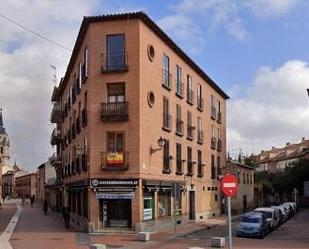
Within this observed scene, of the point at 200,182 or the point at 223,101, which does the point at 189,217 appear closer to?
the point at 200,182

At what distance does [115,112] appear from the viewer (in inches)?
1393

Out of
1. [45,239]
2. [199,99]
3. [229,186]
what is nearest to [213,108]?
[199,99]

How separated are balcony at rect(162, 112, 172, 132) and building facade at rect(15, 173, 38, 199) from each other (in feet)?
354

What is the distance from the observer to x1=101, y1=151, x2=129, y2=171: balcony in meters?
34.8

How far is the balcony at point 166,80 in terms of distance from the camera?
40.2 meters

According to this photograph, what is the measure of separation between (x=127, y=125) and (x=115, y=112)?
1.06 m

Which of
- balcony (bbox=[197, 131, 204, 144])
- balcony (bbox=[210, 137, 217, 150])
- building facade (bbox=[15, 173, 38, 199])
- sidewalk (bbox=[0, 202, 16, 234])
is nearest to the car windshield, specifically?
balcony (bbox=[197, 131, 204, 144])

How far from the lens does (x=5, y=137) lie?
6324 inches

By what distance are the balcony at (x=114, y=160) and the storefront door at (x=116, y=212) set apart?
191 cm

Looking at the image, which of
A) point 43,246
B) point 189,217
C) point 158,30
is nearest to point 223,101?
point 189,217

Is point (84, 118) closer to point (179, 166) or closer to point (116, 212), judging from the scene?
point (116, 212)

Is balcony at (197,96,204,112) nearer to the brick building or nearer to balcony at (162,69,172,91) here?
balcony at (162,69,172,91)

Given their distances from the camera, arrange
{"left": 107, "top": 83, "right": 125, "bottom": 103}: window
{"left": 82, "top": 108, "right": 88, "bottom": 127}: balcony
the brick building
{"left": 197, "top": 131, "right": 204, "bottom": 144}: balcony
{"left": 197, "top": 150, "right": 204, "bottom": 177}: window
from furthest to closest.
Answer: the brick building → {"left": 197, "top": 150, "right": 204, "bottom": 177}: window → {"left": 197, "top": 131, "right": 204, "bottom": 144}: balcony → {"left": 82, "top": 108, "right": 88, "bottom": 127}: balcony → {"left": 107, "top": 83, "right": 125, "bottom": 103}: window

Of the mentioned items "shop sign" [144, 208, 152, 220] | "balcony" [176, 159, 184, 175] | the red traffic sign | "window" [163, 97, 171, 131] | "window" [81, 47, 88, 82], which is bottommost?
"shop sign" [144, 208, 152, 220]
